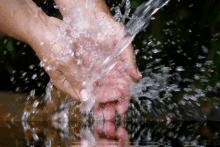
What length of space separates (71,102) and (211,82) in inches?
34.4

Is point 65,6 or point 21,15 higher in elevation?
point 21,15

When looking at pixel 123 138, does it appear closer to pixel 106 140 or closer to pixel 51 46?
pixel 106 140

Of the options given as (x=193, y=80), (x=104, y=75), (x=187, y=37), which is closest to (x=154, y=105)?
(x=193, y=80)

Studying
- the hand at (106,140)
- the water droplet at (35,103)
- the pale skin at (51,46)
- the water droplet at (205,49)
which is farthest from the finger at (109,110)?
the water droplet at (205,49)

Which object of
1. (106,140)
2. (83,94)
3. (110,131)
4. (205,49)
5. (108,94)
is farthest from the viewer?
(205,49)

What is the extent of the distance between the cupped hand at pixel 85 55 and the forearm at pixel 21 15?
3 cm

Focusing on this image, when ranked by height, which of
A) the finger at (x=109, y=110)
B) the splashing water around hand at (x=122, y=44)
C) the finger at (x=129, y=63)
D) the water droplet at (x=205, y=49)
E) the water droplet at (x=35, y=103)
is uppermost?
the splashing water around hand at (x=122, y=44)

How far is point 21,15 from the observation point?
0.70 metres

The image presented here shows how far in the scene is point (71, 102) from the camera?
3.87ft

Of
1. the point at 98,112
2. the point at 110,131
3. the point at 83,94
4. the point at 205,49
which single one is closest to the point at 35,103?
the point at 98,112

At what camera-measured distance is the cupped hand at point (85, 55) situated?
69 cm

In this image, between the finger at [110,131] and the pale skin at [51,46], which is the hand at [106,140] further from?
the pale skin at [51,46]

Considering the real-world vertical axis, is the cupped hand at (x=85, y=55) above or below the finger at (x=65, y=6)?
below

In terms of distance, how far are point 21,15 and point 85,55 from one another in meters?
0.28
